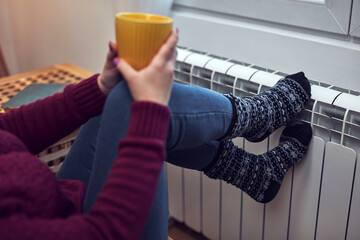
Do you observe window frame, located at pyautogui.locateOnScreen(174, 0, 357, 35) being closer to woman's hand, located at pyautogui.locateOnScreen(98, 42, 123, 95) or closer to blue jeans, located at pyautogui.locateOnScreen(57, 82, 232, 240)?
blue jeans, located at pyautogui.locateOnScreen(57, 82, 232, 240)

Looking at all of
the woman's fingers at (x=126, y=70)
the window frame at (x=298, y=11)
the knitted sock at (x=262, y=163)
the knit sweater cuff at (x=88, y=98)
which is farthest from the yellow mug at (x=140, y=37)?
the window frame at (x=298, y=11)

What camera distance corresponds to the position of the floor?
1532mm

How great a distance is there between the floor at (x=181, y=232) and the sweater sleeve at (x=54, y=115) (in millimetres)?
733

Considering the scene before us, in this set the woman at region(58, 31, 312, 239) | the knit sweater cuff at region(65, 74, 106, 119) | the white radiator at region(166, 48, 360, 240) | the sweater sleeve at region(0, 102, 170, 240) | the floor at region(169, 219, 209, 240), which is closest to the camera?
the sweater sleeve at region(0, 102, 170, 240)

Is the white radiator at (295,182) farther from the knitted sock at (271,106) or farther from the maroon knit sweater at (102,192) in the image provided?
the maroon knit sweater at (102,192)

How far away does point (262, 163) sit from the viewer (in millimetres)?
1052

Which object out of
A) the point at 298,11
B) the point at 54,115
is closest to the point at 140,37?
the point at 54,115

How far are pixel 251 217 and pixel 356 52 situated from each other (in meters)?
0.49

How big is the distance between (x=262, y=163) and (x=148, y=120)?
456mm

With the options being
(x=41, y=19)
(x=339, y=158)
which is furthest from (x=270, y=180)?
(x=41, y=19)

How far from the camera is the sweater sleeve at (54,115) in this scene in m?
0.88

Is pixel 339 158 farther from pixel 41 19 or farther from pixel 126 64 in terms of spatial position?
pixel 41 19

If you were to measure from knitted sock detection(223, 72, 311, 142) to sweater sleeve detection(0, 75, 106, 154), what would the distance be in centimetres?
27

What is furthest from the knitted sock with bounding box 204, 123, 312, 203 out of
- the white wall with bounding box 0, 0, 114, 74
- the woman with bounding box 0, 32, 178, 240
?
the white wall with bounding box 0, 0, 114, 74
